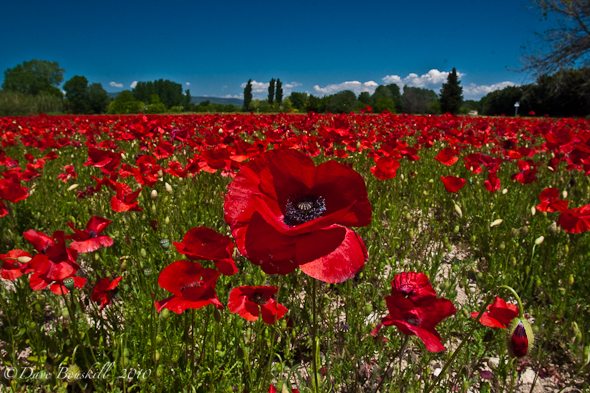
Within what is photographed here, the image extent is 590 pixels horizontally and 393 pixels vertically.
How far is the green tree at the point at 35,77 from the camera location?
89000 millimetres

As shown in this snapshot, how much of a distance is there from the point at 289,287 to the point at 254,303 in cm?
130

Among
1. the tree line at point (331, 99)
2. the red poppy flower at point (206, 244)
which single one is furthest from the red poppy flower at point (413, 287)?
the tree line at point (331, 99)

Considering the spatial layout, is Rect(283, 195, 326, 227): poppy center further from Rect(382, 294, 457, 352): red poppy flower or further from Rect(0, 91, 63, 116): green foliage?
Rect(0, 91, 63, 116): green foliage

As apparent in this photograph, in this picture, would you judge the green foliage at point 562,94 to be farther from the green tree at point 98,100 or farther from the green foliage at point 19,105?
the green tree at point 98,100

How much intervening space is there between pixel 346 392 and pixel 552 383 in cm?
116

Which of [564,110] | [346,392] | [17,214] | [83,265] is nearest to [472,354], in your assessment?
[346,392]

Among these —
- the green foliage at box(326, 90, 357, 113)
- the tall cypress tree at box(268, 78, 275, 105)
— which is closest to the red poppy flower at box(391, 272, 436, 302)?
the green foliage at box(326, 90, 357, 113)

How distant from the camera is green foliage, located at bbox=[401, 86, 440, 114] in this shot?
61.5 m

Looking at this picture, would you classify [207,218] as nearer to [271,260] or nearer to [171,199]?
[171,199]

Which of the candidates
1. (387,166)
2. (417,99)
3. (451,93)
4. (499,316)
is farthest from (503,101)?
(499,316)

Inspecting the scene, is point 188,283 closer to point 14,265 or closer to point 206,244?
point 206,244

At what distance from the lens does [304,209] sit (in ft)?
3.45

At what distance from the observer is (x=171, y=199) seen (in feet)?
13.8

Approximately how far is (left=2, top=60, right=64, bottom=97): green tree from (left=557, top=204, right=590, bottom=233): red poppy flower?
106 m
